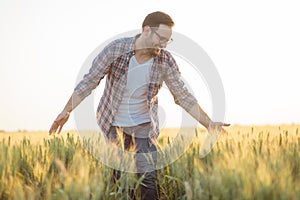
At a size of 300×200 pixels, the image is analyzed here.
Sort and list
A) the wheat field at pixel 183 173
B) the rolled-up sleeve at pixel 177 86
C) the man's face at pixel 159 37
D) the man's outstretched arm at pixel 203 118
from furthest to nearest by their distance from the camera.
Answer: the rolled-up sleeve at pixel 177 86 → the man's outstretched arm at pixel 203 118 → the man's face at pixel 159 37 → the wheat field at pixel 183 173

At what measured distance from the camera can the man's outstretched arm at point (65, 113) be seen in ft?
12.9

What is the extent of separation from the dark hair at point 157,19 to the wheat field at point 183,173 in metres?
0.94

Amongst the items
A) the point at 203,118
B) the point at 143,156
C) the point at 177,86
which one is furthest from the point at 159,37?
the point at 143,156

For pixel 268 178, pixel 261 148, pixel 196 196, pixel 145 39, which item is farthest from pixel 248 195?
pixel 145 39

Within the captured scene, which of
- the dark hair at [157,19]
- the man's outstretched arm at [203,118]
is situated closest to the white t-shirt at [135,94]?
the dark hair at [157,19]

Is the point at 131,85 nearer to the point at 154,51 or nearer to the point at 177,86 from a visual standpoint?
the point at 154,51

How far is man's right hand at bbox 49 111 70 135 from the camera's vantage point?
3.91 metres

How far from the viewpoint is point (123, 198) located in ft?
10.9

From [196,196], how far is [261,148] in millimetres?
972

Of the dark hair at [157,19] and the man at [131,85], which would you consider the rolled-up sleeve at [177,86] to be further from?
the dark hair at [157,19]

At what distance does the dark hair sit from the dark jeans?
849mm

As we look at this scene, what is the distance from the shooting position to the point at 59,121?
12.9 feet

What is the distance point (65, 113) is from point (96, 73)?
430 mm

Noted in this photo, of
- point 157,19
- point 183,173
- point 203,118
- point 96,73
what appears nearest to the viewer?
point 183,173
